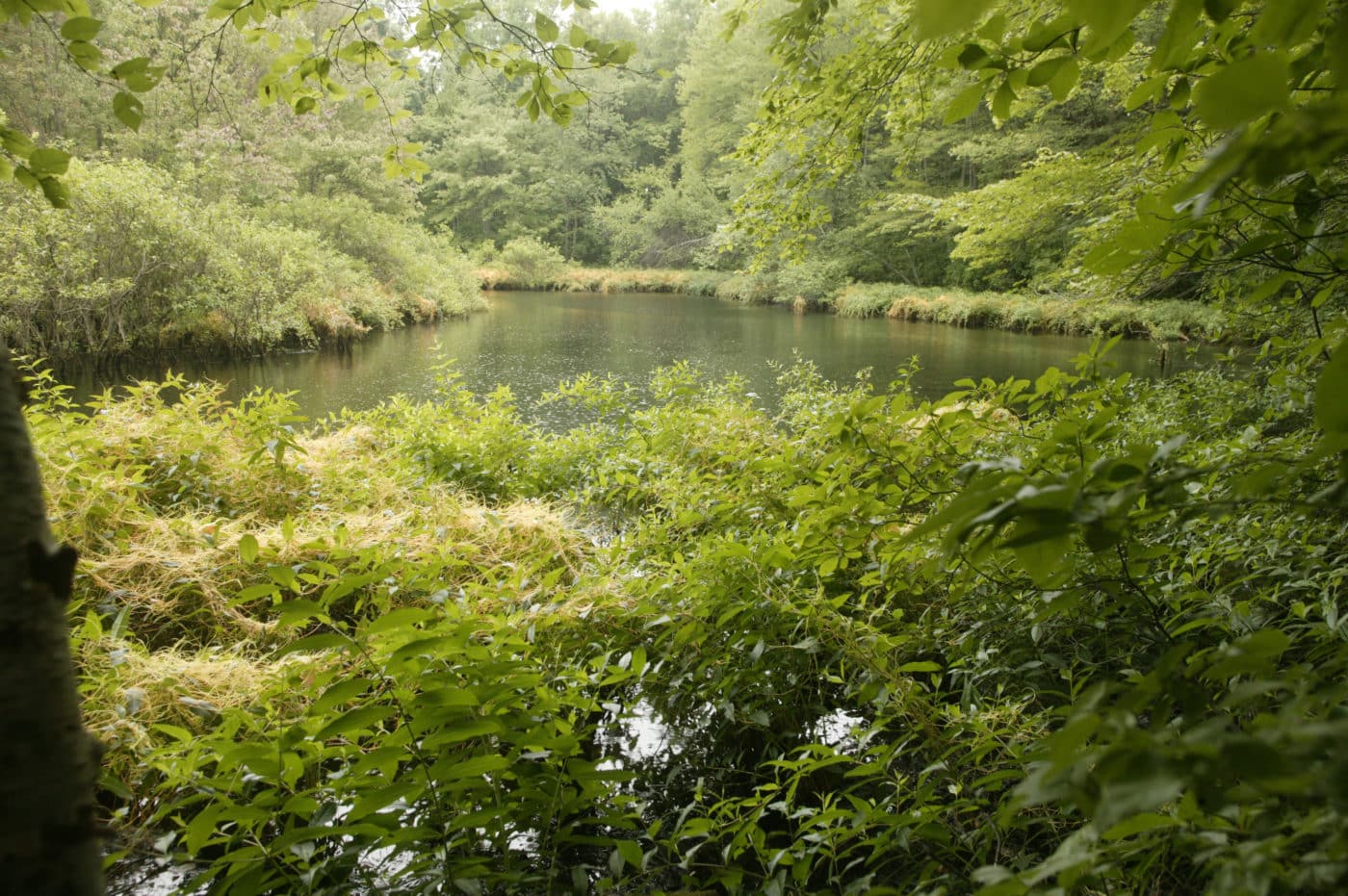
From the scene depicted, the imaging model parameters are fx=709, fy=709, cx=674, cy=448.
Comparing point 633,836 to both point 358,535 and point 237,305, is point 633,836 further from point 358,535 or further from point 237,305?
point 237,305

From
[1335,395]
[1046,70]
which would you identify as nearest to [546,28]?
[1046,70]

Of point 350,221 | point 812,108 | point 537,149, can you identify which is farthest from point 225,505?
point 537,149

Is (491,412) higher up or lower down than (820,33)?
Result: lower down

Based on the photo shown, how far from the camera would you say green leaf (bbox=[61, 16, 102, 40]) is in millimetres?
1346

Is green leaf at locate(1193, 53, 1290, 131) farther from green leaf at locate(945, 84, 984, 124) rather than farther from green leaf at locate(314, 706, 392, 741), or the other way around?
green leaf at locate(314, 706, 392, 741)

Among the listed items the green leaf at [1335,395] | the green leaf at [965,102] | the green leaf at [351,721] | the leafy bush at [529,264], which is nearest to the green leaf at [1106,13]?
the green leaf at [1335,395]

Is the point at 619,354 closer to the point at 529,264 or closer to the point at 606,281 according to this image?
the point at 606,281

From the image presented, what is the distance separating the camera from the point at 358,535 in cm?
326

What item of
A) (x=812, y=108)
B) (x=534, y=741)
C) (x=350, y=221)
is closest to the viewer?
(x=534, y=741)

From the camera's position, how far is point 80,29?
54.0 inches

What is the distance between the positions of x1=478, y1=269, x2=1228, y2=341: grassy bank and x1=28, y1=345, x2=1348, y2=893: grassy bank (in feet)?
10.3

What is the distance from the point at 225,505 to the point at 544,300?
22.4 metres

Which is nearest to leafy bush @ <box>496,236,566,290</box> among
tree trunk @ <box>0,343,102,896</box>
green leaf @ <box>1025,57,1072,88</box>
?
green leaf @ <box>1025,57,1072,88</box>

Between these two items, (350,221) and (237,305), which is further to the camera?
(350,221)
